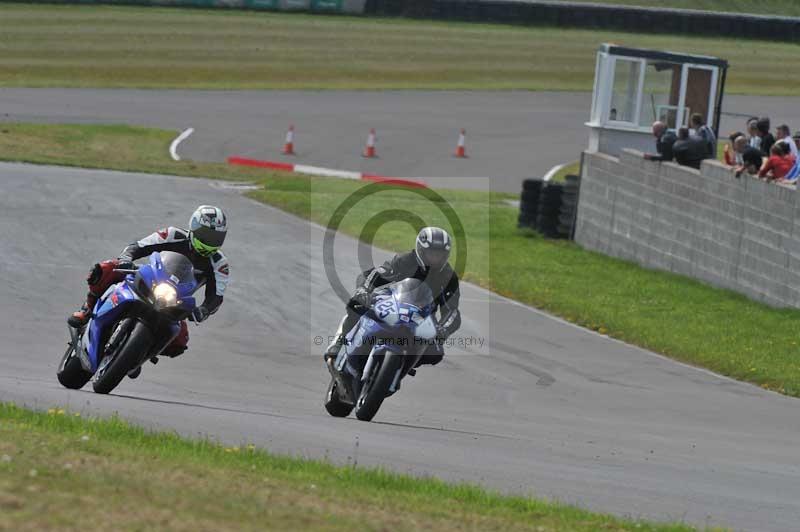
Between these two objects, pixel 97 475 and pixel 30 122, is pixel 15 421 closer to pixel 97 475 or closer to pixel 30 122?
pixel 97 475

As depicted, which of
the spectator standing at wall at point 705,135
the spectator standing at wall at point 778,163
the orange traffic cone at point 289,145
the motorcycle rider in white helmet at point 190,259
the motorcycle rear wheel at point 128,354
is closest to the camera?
the motorcycle rear wheel at point 128,354

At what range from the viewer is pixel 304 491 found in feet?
23.6

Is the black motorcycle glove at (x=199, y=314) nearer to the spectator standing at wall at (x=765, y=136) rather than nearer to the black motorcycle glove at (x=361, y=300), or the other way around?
the black motorcycle glove at (x=361, y=300)

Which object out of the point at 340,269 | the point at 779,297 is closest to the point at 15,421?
the point at 340,269

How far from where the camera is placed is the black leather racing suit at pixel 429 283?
36.2 ft

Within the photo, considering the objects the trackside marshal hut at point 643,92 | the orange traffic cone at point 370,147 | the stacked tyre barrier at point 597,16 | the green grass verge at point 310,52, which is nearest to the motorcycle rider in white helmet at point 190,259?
the trackside marshal hut at point 643,92

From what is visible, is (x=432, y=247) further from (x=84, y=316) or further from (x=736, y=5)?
(x=736, y=5)

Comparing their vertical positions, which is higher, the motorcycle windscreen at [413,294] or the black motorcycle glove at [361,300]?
the motorcycle windscreen at [413,294]

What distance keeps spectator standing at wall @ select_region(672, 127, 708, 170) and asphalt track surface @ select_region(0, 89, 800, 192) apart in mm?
9972

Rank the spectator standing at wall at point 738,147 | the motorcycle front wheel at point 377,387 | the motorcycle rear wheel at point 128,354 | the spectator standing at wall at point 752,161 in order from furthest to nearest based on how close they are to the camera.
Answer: the spectator standing at wall at point 738,147, the spectator standing at wall at point 752,161, the motorcycle front wheel at point 377,387, the motorcycle rear wheel at point 128,354

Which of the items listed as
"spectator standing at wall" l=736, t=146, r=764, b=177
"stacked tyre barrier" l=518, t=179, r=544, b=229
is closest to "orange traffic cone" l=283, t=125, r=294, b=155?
"stacked tyre barrier" l=518, t=179, r=544, b=229

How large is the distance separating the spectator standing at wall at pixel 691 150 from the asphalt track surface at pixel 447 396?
14.6 ft

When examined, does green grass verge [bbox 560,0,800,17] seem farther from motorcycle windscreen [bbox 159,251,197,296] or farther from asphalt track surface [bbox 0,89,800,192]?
motorcycle windscreen [bbox 159,251,197,296]

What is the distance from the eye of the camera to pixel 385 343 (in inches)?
422
